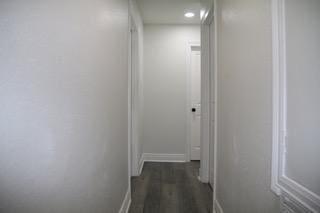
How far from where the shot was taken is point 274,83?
0.95 metres

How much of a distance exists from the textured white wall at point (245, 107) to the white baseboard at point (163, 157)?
205 cm

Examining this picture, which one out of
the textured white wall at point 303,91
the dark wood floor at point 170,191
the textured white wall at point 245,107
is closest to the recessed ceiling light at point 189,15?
the textured white wall at point 245,107

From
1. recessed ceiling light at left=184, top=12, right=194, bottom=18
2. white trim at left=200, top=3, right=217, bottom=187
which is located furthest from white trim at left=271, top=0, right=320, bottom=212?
recessed ceiling light at left=184, top=12, right=194, bottom=18

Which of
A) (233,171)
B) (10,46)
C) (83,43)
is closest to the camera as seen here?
(10,46)

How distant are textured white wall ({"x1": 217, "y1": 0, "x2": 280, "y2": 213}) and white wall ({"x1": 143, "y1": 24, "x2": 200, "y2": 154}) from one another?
2.03 metres

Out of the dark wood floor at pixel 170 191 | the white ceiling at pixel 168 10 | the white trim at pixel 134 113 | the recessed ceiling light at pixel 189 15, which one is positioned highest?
the white ceiling at pixel 168 10

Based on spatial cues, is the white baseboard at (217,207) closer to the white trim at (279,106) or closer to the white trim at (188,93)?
the white trim at (279,106)

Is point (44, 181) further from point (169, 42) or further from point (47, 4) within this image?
point (169, 42)

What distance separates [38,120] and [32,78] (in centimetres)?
15

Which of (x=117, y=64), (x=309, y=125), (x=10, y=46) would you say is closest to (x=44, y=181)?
(x=10, y=46)

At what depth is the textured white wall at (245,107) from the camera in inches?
41.6

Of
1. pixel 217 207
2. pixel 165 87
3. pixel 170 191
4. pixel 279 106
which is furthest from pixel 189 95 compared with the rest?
pixel 279 106

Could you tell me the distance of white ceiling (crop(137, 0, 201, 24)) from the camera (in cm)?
322

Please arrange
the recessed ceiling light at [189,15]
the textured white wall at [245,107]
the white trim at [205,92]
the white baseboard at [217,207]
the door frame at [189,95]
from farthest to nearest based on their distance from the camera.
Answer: the door frame at [189,95] < the recessed ceiling light at [189,15] < the white trim at [205,92] < the white baseboard at [217,207] < the textured white wall at [245,107]
